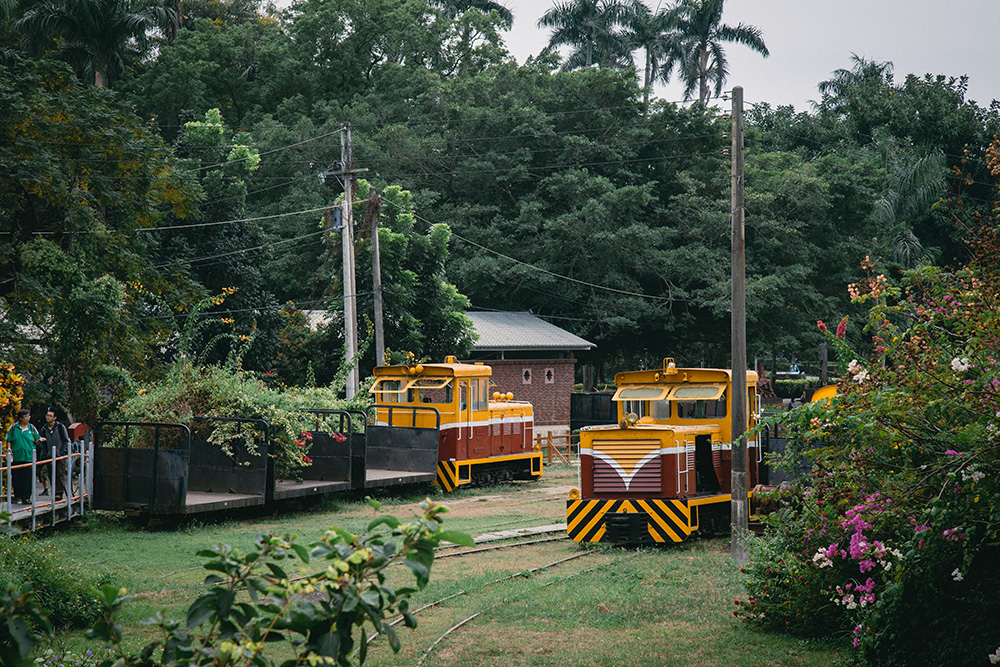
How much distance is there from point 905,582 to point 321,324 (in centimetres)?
2746

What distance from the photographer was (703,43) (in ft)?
212

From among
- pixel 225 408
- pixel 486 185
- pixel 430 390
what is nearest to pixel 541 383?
pixel 486 185

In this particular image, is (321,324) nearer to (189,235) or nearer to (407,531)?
(189,235)

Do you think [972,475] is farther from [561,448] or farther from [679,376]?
[561,448]

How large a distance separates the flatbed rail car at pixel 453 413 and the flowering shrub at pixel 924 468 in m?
13.8

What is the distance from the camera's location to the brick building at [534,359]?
38.2 meters

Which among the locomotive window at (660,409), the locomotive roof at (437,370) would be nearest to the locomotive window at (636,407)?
the locomotive window at (660,409)

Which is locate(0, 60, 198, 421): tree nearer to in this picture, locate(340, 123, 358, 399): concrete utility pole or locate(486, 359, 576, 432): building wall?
locate(340, 123, 358, 399): concrete utility pole

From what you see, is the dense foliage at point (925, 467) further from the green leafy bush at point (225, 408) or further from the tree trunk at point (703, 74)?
the tree trunk at point (703, 74)

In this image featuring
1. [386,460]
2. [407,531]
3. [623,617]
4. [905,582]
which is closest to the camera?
[407,531]

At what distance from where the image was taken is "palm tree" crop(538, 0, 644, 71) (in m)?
65.0

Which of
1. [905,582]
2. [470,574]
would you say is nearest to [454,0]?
[470,574]

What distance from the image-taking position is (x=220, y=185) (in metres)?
31.4

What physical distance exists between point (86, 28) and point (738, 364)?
2962 centimetres
